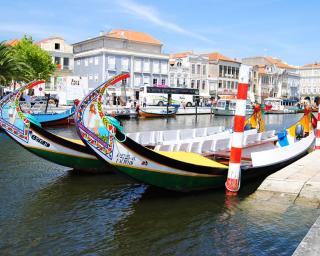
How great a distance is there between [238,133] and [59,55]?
6523 centimetres

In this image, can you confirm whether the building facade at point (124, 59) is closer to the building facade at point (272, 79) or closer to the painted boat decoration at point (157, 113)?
the painted boat decoration at point (157, 113)

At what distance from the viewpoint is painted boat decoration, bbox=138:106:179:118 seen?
49731mm

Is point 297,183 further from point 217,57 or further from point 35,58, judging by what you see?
point 217,57

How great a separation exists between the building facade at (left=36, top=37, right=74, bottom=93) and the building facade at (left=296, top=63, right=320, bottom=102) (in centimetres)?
9158

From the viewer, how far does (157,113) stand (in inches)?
2021

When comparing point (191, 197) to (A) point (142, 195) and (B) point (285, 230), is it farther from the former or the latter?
(B) point (285, 230)

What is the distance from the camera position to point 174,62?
3307 inches

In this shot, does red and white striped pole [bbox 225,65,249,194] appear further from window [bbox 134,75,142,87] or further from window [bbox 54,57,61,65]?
window [bbox 54,57,61,65]

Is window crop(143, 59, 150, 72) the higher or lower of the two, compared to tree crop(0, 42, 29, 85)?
higher

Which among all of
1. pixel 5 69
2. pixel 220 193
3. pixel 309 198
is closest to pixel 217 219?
pixel 220 193

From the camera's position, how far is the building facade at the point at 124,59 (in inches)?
2717

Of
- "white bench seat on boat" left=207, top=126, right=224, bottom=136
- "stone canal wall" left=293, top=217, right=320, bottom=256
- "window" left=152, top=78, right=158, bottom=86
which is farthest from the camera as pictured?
"window" left=152, top=78, right=158, bottom=86

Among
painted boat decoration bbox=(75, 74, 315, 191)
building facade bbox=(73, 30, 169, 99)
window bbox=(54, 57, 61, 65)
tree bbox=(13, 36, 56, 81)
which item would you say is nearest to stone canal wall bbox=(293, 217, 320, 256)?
painted boat decoration bbox=(75, 74, 315, 191)

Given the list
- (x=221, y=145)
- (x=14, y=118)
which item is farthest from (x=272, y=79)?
(x=14, y=118)
